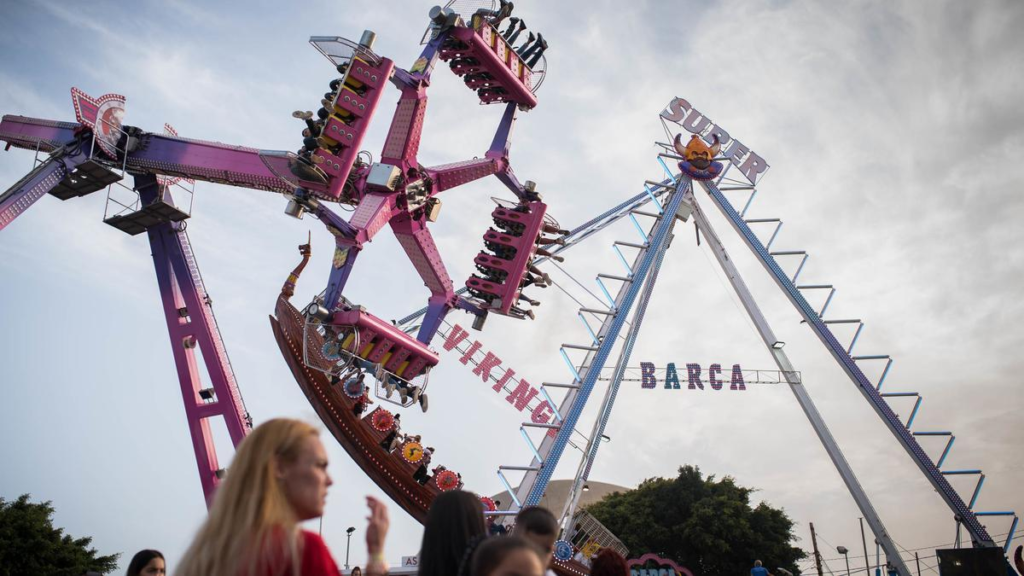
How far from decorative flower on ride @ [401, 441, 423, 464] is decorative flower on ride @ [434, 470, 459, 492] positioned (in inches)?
22.1

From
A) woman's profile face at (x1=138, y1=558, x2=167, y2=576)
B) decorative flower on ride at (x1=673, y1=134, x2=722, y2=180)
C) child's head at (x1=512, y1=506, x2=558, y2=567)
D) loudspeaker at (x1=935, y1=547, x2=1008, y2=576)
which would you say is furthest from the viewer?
decorative flower on ride at (x1=673, y1=134, x2=722, y2=180)

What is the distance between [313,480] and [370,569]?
15.7 inches

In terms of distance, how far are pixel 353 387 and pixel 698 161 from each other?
14145 millimetres

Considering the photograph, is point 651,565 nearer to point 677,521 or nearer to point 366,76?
point 677,521

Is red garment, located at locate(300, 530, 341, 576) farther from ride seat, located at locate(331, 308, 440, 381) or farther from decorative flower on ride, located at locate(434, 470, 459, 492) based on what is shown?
decorative flower on ride, located at locate(434, 470, 459, 492)

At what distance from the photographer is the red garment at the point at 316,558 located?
2.13 metres

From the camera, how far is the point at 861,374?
21.6m

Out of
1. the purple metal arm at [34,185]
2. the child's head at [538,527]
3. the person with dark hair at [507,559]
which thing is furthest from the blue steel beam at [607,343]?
the person with dark hair at [507,559]

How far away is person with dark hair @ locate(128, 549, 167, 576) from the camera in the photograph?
13.3 feet

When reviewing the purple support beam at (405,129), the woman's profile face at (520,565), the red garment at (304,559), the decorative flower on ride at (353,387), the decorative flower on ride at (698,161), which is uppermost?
the decorative flower on ride at (698,161)

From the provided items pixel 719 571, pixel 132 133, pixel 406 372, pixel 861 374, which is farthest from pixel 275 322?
pixel 719 571

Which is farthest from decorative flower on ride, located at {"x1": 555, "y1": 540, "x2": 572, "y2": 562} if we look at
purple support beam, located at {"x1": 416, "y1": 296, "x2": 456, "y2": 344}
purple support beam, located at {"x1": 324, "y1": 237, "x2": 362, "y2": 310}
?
purple support beam, located at {"x1": 324, "y1": 237, "x2": 362, "y2": 310}

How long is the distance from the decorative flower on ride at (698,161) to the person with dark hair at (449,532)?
2171 centimetres

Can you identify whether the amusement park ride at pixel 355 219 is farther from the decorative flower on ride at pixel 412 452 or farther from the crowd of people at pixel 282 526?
the crowd of people at pixel 282 526
